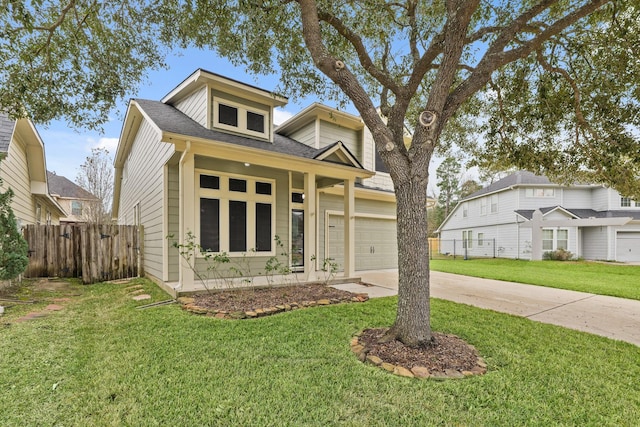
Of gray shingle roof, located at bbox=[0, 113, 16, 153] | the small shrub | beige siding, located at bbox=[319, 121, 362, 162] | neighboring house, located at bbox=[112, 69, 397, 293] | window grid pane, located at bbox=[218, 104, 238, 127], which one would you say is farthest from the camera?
the small shrub

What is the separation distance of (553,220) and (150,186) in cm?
1871

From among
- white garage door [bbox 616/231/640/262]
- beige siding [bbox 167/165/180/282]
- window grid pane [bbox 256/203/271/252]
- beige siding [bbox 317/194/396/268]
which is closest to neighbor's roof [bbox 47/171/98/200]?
beige siding [bbox 167/165/180/282]

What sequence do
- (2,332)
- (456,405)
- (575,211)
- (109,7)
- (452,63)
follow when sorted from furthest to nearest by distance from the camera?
(575,211)
(109,7)
(2,332)
(452,63)
(456,405)

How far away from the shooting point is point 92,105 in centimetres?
575

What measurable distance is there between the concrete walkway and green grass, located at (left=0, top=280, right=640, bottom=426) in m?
0.75

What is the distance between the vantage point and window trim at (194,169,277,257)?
700 centimetres

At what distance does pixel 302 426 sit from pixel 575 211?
22.4m

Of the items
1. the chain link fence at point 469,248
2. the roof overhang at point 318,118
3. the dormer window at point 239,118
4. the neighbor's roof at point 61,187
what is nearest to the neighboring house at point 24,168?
the dormer window at point 239,118

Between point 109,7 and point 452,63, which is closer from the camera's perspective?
point 452,63

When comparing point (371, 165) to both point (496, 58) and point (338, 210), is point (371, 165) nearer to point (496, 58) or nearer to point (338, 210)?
point (338, 210)

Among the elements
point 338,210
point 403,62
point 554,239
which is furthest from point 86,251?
point 554,239

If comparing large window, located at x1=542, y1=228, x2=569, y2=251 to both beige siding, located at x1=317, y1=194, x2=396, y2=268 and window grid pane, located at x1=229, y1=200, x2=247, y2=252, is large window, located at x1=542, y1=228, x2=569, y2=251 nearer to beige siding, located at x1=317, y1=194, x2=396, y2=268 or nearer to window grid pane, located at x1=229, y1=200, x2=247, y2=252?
beige siding, located at x1=317, y1=194, x2=396, y2=268

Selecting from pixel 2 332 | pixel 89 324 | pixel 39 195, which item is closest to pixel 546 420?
pixel 89 324

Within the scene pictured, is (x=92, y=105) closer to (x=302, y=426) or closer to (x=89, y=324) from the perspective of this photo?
(x=89, y=324)
